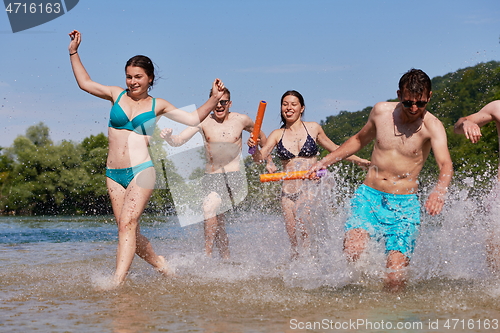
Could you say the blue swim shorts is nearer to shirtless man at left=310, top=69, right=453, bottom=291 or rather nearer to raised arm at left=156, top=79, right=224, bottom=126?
shirtless man at left=310, top=69, right=453, bottom=291

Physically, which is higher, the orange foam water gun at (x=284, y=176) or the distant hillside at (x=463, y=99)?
the distant hillside at (x=463, y=99)

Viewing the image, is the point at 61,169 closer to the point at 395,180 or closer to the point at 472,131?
the point at 395,180

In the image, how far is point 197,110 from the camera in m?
5.66

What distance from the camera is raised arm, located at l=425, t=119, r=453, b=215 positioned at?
4.38 meters

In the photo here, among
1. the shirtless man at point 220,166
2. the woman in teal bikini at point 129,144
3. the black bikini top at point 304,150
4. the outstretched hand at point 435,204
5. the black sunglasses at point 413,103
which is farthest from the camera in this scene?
the shirtless man at point 220,166

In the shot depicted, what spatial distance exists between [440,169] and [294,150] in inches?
97.3

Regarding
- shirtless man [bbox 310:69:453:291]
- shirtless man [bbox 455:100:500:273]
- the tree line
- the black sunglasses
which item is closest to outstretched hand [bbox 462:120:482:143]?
shirtless man [bbox 455:100:500:273]

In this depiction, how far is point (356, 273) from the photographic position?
5.13 m

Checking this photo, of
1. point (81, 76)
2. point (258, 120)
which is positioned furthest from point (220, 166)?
point (81, 76)

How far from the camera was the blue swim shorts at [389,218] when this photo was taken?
16.8 feet

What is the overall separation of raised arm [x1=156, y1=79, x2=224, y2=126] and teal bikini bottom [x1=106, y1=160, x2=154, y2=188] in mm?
532

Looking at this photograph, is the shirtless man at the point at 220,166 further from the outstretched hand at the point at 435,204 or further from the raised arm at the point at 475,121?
the outstretched hand at the point at 435,204

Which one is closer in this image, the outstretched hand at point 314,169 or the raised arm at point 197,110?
the outstretched hand at point 314,169

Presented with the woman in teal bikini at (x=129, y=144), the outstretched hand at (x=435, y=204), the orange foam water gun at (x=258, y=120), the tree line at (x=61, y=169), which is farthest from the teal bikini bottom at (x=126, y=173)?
the tree line at (x=61, y=169)
